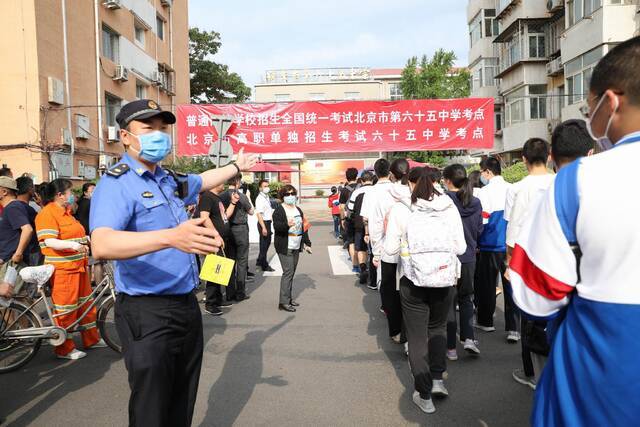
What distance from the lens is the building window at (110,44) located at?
17.3m

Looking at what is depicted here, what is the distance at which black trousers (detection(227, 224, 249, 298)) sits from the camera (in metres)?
7.58

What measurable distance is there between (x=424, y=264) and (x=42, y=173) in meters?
12.8

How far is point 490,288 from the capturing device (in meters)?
5.52

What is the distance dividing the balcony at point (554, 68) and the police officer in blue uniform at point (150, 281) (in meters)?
24.5

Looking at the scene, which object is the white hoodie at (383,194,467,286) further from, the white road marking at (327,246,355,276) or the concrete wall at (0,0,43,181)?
the concrete wall at (0,0,43,181)

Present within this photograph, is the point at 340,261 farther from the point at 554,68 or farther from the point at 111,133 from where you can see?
the point at 554,68

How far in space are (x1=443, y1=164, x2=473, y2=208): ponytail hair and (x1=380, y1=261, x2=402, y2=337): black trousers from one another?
1.03 m

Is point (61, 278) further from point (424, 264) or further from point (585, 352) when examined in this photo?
point (585, 352)

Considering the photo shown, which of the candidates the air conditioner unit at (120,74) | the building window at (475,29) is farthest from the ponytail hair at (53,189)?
the building window at (475,29)

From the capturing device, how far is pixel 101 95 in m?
16.5

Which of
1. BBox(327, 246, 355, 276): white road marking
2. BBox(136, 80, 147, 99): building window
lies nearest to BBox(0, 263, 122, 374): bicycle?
BBox(327, 246, 355, 276): white road marking

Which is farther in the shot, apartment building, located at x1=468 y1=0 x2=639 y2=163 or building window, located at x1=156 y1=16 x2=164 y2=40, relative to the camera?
building window, located at x1=156 y1=16 x2=164 y2=40

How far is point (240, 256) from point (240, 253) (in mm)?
57

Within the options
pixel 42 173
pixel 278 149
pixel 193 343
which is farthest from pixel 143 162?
pixel 42 173
